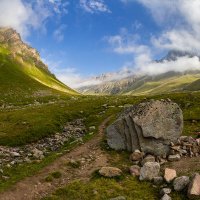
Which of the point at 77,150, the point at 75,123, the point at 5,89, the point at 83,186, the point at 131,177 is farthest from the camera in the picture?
the point at 5,89

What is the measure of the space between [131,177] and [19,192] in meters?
8.48

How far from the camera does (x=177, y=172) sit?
3033 cm

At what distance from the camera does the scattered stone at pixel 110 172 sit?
29859 mm

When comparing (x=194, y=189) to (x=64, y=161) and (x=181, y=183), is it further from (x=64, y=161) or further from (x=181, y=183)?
(x=64, y=161)

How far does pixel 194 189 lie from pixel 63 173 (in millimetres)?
11216

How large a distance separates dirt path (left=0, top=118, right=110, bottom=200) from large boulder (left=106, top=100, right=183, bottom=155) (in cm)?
254

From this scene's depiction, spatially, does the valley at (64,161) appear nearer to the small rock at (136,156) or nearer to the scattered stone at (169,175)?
the small rock at (136,156)

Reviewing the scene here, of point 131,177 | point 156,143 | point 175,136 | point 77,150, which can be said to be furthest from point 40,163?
point 175,136

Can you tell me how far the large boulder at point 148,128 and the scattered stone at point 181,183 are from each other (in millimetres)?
8605

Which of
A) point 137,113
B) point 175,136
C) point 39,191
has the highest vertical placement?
point 137,113

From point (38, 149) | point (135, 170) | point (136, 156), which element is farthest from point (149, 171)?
point (38, 149)

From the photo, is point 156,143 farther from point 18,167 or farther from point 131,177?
point 18,167

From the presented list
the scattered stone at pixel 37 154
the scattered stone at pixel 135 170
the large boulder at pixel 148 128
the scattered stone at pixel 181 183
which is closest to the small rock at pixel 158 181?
the scattered stone at pixel 181 183

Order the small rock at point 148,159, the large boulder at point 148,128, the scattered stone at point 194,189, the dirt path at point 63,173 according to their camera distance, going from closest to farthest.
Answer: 1. the scattered stone at point 194,189
2. the dirt path at point 63,173
3. the small rock at point 148,159
4. the large boulder at point 148,128
